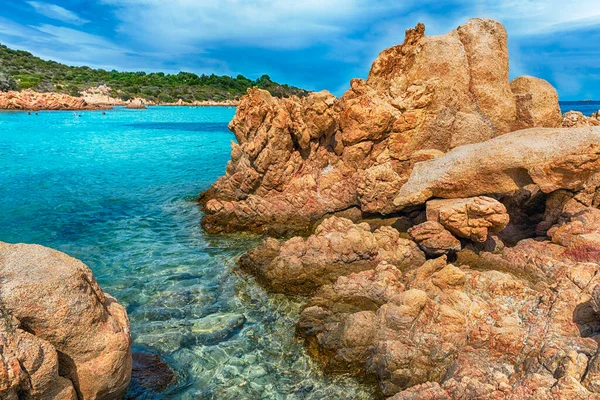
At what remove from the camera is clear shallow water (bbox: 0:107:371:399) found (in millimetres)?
9133

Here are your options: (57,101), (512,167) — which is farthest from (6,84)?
(512,167)

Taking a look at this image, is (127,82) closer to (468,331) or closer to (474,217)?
(474,217)

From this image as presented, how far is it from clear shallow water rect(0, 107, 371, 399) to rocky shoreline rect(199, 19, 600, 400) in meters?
0.93

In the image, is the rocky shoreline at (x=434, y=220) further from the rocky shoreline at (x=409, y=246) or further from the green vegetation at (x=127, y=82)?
the green vegetation at (x=127, y=82)

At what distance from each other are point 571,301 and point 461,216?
3.92 meters

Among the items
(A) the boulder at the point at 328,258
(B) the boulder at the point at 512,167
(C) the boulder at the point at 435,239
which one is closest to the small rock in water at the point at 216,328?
(A) the boulder at the point at 328,258

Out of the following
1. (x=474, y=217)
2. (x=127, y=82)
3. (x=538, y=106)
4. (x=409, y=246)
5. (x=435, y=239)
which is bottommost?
(x=409, y=246)

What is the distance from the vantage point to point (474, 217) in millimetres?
11945

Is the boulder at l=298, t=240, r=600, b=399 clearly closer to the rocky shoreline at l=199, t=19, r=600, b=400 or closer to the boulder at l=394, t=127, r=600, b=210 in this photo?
the rocky shoreline at l=199, t=19, r=600, b=400

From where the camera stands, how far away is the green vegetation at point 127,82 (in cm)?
12975

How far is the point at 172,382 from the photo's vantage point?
8.80 meters

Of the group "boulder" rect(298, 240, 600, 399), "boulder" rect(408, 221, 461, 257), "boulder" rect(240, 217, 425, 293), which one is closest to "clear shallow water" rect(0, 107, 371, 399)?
"boulder" rect(240, 217, 425, 293)

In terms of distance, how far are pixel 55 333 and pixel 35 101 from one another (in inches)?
4296

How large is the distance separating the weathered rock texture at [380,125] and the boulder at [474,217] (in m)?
3.88
